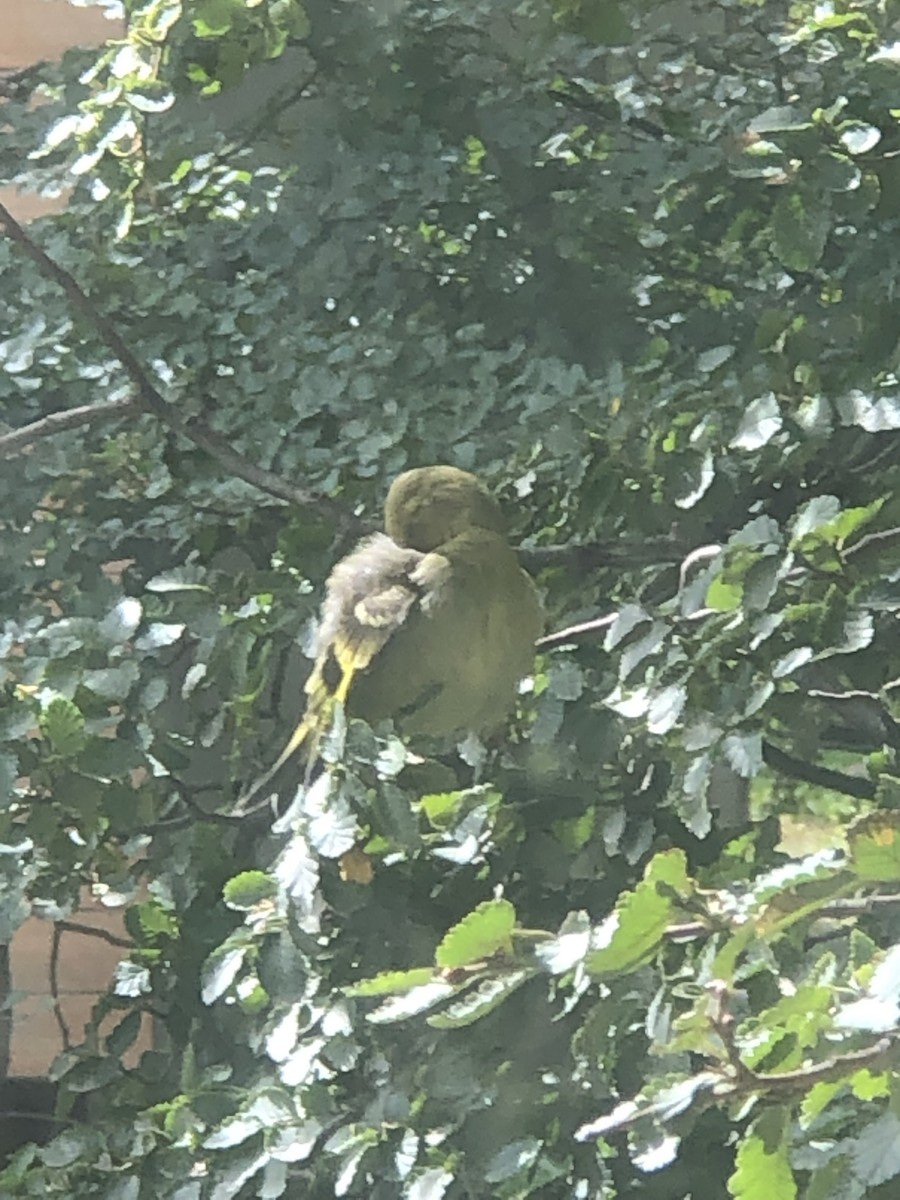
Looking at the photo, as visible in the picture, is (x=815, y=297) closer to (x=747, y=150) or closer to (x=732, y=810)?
(x=747, y=150)

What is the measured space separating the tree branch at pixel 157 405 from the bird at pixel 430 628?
0.07 meters

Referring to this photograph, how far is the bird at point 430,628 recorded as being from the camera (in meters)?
0.44

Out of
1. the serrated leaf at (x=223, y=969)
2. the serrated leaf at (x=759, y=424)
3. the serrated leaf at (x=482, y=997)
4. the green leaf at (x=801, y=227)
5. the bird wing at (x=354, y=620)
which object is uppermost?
the green leaf at (x=801, y=227)

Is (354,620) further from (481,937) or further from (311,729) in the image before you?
(481,937)

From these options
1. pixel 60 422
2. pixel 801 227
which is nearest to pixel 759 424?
pixel 801 227

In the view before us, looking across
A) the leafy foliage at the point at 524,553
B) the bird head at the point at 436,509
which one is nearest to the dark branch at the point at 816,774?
the leafy foliage at the point at 524,553

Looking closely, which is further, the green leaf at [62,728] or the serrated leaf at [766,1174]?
the green leaf at [62,728]

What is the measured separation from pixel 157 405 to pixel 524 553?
6.5 inches

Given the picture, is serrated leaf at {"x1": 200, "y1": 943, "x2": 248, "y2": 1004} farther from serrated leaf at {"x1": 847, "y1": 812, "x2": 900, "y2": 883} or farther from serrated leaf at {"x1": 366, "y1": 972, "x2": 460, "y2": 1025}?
serrated leaf at {"x1": 847, "y1": 812, "x2": 900, "y2": 883}

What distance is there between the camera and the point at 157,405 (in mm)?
531

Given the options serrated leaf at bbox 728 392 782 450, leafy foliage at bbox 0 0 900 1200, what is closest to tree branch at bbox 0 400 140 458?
leafy foliage at bbox 0 0 900 1200

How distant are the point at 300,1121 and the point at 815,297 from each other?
34cm

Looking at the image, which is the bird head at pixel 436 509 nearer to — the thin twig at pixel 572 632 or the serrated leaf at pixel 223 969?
the thin twig at pixel 572 632

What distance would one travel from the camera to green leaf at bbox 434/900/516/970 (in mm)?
286
